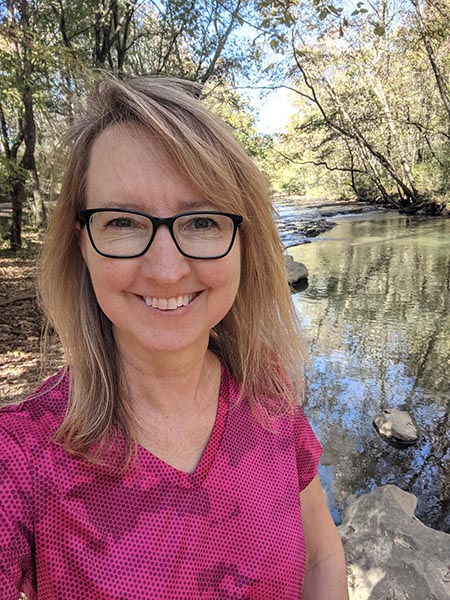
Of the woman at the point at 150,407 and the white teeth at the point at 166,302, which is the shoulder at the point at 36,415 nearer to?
the woman at the point at 150,407

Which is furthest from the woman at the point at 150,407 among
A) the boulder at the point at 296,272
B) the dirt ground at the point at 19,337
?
the boulder at the point at 296,272

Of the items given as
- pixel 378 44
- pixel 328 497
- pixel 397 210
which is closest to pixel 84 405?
pixel 328 497

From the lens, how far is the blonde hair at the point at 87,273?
2.83ft

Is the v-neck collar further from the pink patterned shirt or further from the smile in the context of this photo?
the smile

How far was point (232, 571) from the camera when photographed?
85 cm

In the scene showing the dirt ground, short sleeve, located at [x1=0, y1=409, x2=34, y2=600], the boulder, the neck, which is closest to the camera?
short sleeve, located at [x1=0, y1=409, x2=34, y2=600]

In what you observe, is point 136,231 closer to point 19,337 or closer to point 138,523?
point 138,523

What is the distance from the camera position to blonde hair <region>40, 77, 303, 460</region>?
2.83 ft

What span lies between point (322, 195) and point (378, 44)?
67.7ft

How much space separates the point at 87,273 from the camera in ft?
3.36

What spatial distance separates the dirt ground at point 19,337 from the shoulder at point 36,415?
1546mm

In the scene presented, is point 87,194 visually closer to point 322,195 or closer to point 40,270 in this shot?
point 40,270

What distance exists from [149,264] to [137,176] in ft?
0.51

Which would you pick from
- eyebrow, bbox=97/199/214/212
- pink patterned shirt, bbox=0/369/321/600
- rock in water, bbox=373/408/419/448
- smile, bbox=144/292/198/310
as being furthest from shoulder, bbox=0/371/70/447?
rock in water, bbox=373/408/419/448
